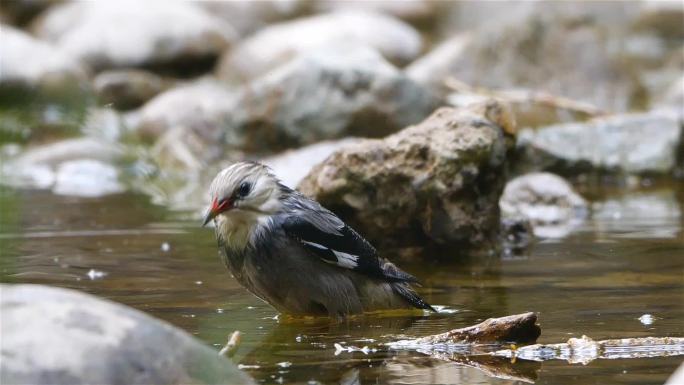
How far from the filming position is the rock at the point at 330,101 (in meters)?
13.2

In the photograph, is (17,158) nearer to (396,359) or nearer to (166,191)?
(166,191)

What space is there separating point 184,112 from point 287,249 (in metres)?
11.6

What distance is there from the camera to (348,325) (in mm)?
5598

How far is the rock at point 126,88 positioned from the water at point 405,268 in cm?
836

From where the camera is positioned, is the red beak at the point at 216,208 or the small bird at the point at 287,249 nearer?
the red beak at the point at 216,208

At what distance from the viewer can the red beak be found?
201 inches

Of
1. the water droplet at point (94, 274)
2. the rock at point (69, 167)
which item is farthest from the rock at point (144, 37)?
the water droplet at point (94, 274)

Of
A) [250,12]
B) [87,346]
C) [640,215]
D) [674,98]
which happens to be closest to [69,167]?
[640,215]

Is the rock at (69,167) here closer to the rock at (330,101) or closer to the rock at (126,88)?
the rock at (330,101)

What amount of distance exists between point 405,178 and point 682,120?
20.9 feet

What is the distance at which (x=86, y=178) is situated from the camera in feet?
43.3

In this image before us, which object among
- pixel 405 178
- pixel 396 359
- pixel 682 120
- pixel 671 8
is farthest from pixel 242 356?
pixel 671 8

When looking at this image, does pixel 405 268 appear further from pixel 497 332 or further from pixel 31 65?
pixel 31 65

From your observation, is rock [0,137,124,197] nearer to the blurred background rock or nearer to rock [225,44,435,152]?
the blurred background rock
